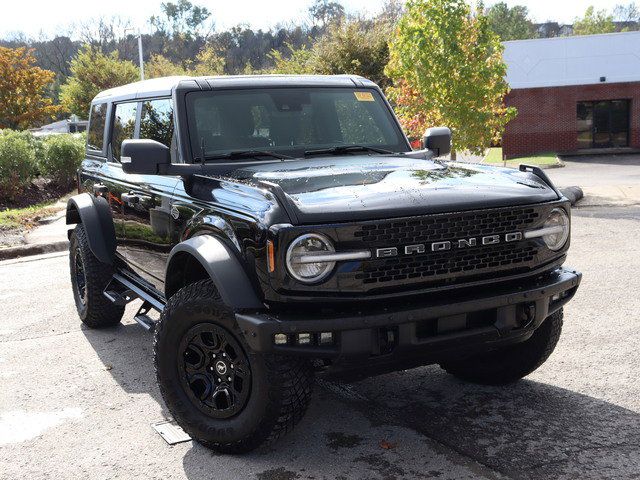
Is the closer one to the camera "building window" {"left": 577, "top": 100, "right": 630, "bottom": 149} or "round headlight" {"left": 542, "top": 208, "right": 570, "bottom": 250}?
"round headlight" {"left": 542, "top": 208, "right": 570, "bottom": 250}

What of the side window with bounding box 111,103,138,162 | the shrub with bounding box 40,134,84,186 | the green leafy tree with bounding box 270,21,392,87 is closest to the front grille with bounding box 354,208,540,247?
the side window with bounding box 111,103,138,162

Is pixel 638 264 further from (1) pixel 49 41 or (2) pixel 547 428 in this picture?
(1) pixel 49 41

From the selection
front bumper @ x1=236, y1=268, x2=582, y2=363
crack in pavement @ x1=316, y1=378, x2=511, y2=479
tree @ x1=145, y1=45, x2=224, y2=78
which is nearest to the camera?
front bumper @ x1=236, y1=268, x2=582, y2=363

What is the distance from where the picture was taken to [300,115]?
4.96m

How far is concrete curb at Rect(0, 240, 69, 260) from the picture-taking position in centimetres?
1094

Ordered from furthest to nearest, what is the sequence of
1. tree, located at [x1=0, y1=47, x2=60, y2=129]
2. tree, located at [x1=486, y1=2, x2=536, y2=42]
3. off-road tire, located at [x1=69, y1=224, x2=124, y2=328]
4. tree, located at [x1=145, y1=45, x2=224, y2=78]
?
1. tree, located at [x1=486, y1=2, x2=536, y2=42]
2. tree, located at [x1=145, y1=45, x2=224, y2=78]
3. tree, located at [x1=0, y1=47, x2=60, y2=129]
4. off-road tire, located at [x1=69, y1=224, x2=124, y2=328]

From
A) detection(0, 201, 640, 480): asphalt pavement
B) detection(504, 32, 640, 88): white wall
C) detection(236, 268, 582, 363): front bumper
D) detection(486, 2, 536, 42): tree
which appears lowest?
detection(0, 201, 640, 480): asphalt pavement

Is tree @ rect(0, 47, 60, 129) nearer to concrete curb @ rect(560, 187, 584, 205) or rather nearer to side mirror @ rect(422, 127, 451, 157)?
concrete curb @ rect(560, 187, 584, 205)

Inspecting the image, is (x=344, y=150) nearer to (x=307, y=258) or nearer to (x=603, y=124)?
(x=307, y=258)

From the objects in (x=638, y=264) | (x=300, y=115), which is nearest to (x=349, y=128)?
(x=300, y=115)

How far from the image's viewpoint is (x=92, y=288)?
6145mm

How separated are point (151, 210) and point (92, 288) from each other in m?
1.67

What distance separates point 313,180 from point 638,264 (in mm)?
5645

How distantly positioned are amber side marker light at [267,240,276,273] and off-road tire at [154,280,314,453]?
0.36m
